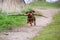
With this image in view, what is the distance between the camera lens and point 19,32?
995cm

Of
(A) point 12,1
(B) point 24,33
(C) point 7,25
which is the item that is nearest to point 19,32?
(B) point 24,33

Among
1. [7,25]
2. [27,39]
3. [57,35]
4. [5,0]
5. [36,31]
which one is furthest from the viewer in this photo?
[5,0]

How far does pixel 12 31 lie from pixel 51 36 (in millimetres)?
1792

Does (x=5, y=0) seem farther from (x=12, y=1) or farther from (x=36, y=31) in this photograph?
(x=36, y=31)

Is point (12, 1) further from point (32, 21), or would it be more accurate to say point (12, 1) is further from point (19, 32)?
point (19, 32)

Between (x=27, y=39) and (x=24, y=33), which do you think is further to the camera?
(x=24, y=33)

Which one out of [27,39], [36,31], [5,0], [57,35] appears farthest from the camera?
[5,0]

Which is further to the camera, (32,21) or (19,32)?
(32,21)

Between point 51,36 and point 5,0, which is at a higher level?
point 5,0

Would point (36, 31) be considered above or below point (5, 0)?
below

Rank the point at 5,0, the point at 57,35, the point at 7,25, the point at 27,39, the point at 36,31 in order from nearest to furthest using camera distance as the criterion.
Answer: the point at 27,39, the point at 57,35, the point at 36,31, the point at 7,25, the point at 5,0

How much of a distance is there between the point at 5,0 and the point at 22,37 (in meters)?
7.75

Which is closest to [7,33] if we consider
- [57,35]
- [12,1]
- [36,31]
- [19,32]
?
[19,32]

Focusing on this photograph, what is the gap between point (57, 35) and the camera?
9367 millimetres
